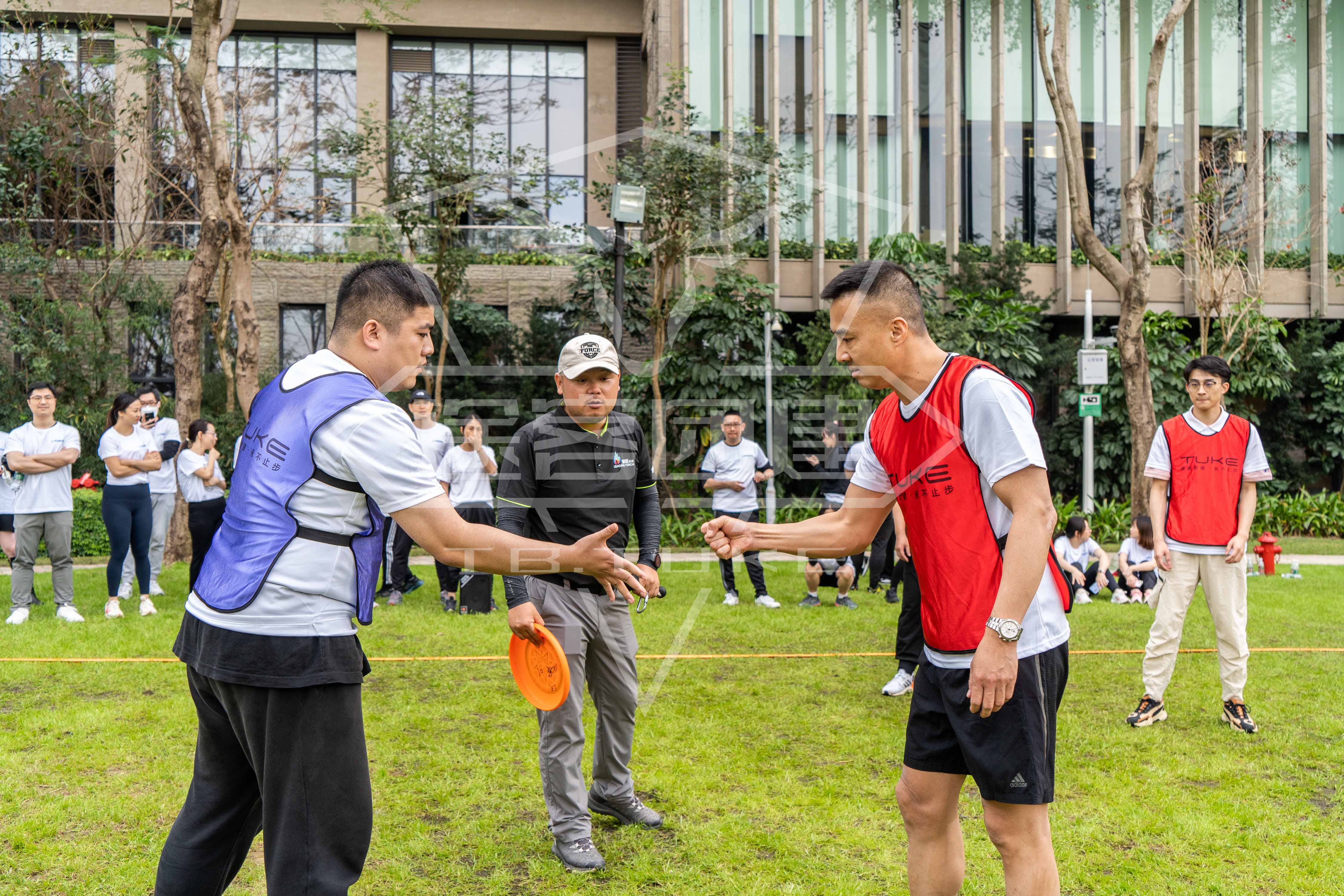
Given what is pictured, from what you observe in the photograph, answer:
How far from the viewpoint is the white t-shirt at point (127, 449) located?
9.10 metres

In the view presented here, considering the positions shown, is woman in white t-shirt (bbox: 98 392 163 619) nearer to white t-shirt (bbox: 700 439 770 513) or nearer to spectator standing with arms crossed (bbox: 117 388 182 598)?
spectator standing with arms crossed (bbox: 117 388 182 598)

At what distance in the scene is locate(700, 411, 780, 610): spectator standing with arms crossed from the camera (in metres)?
10.4

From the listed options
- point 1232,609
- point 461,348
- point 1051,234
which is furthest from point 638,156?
point 1232,609

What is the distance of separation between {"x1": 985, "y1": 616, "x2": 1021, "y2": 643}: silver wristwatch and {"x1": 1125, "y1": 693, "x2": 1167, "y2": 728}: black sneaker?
156 inches

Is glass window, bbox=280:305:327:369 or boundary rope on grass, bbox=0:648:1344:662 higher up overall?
glass window, bbox=280:305:327:369

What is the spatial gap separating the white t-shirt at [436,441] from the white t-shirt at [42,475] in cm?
301

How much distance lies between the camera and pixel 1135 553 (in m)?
10.9

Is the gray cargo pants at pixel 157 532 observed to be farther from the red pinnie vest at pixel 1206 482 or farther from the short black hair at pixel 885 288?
the red pinnie vest at pixel 1206 482

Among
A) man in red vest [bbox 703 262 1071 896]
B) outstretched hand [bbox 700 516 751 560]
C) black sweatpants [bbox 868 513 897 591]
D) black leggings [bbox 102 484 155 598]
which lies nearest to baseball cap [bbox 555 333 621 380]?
outstretched hand [bbox 700 516 751 560]

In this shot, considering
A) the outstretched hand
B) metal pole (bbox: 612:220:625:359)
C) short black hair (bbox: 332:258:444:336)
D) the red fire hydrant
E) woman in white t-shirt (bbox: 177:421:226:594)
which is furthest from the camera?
the red fire hydrant

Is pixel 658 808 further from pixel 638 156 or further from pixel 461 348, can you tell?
pixel 461 348

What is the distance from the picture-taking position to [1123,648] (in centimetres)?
835

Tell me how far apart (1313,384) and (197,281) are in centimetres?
1987

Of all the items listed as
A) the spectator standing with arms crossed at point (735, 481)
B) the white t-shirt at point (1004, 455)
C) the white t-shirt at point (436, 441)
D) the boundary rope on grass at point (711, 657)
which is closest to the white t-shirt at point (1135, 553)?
the boundary rope on grass at point (711, 657)
